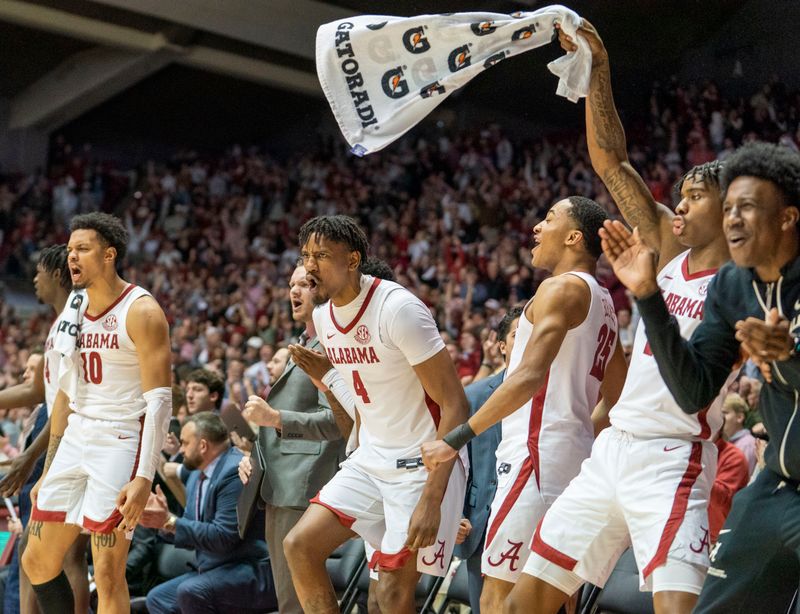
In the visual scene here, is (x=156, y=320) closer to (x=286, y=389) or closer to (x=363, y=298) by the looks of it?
→ (x=286, y=389)

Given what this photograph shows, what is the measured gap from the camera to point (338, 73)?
4.57 m

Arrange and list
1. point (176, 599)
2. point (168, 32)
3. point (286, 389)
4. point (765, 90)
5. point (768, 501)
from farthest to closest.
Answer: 1. point (168, 32)
2. point (765, 90)
3. point (176, 599)
4. point (286, 389)
5. point (768, 501)

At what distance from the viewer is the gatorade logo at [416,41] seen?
450cm

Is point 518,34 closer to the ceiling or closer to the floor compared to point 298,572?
closer to the ceiling

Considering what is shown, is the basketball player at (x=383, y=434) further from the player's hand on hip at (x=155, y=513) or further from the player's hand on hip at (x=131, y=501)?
the player's hand on hip at (x=155, y=513)

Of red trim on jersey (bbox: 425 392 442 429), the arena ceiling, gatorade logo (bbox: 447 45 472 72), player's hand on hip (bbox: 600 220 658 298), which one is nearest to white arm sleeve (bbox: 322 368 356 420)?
red trim on jersey (bbox: 425 392 442 429)

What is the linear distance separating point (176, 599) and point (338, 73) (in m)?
3.20

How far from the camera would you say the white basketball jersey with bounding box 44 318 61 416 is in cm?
551

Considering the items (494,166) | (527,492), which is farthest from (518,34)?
(494,166)

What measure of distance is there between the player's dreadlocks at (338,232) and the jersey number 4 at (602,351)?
1.08m

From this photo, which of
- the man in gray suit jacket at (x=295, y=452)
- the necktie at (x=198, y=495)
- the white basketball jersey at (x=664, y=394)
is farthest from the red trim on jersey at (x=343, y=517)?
the necktie at (x=198, y=495)

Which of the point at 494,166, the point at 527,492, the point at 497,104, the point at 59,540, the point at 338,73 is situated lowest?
the point at 59,540

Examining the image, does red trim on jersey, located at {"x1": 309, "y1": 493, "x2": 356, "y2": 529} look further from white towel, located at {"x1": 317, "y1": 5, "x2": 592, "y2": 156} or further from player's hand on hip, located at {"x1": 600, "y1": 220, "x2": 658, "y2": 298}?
player's hand on hip, located at {"x1": 600, "y1": 220, "x2": 658, "y2": 298}

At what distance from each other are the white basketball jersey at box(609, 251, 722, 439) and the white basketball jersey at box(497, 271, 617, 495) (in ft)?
1.24
